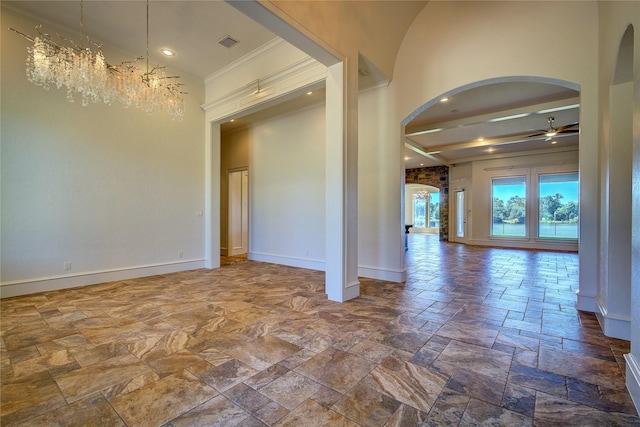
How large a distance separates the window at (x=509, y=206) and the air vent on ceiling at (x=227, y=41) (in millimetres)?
A: 9947

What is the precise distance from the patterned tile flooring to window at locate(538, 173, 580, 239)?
6.86 m

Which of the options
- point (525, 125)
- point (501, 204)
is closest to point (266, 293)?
point (525, 125)

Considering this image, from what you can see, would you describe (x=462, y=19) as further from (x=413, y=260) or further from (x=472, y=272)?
(x=413, y=260)

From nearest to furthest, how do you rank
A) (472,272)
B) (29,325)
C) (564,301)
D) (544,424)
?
(544,424) → (29,325) → (564,301) → (472,272)

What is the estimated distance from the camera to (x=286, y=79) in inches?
174

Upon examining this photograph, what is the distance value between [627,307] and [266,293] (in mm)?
3797

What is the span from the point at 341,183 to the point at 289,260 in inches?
124

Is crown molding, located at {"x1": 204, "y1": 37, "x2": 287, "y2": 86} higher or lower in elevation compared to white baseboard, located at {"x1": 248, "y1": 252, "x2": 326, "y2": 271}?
higher

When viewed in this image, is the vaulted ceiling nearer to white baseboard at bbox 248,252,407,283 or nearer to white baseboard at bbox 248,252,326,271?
white baseboard at bbox 248,252,407,283

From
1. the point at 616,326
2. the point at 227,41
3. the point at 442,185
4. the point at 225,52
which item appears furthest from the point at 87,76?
the point at 442,185

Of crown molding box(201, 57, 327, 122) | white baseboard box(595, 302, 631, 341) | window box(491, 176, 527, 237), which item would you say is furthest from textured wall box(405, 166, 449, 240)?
white baseboard box(595, 302, 631, 341)

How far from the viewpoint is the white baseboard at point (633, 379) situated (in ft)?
5.11

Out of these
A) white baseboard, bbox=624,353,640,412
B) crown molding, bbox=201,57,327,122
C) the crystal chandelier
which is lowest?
white baseboard, bbox=624,353,640,412

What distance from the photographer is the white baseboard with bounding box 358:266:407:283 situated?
451 centimetres
